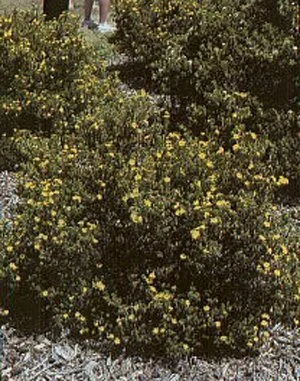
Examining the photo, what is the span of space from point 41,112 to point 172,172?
2149 millimetres

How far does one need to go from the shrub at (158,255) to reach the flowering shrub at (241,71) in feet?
4.74

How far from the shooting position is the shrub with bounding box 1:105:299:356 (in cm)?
435

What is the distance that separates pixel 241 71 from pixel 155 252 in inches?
101

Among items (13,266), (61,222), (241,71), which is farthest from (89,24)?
(13,266)

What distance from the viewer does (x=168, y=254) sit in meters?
4.48

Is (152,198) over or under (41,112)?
under

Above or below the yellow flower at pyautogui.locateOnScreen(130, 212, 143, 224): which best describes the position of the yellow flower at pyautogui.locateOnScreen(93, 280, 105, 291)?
below

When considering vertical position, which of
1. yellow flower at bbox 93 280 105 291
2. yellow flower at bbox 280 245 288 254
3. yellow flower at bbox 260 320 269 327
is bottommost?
yellow flower at bbox 260 320 269 327

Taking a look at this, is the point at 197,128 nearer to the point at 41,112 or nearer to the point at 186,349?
the point at 41,112

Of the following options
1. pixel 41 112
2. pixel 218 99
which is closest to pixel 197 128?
pixel 218 99

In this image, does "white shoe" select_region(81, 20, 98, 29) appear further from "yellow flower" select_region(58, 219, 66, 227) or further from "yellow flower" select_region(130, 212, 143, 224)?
"yellow flower" select_region(130, 212, 143, 224)

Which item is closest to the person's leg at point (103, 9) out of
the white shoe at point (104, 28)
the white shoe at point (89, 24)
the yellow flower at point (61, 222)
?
the white shoe at point (104, 28)

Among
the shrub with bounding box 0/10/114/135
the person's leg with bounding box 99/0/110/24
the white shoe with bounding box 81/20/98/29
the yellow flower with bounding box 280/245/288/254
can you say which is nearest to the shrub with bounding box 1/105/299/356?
the yellow flower with bounding box 280/245/288/254

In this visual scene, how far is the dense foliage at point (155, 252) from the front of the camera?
14.3ft
